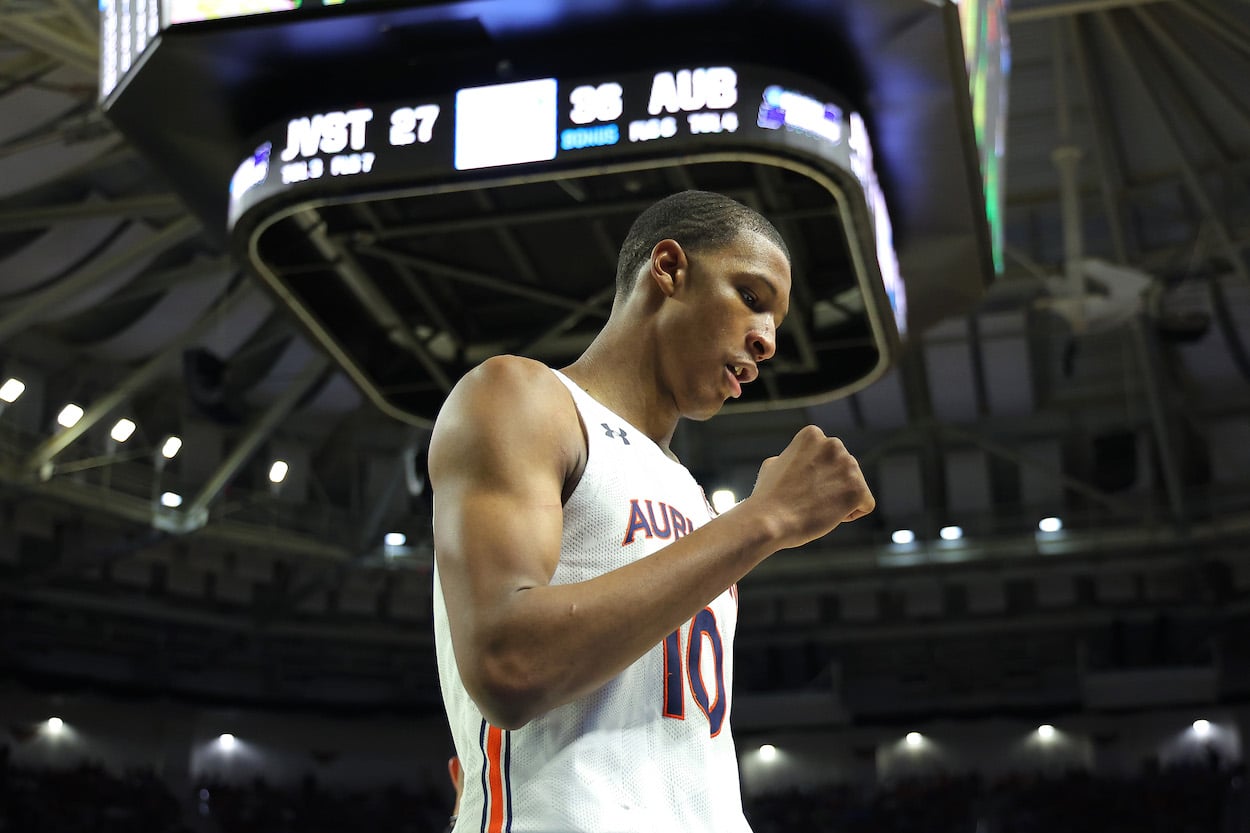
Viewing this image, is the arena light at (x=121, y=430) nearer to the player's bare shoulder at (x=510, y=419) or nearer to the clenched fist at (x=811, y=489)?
the player's bare shoulder at (x=510, y=419)

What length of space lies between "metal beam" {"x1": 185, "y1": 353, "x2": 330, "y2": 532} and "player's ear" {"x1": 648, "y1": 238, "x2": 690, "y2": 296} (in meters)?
16.8

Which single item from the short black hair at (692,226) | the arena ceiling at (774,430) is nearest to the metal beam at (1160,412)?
the arena ceiling at (774,430)

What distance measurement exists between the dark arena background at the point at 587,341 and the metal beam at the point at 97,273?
0.17ft

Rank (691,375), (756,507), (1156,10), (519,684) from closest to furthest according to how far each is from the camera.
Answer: (519,684)
(756,507)
(691,375)
(1156,10)

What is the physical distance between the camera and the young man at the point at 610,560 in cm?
177

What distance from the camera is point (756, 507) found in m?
1.89

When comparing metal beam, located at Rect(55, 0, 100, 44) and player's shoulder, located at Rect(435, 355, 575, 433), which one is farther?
metal beam, located at Rect(55, 0, 100, 44)

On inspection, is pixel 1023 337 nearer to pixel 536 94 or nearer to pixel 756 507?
pixel 536 94

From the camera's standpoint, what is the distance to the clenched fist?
1897 millimetres

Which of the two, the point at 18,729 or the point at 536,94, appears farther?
the point at 18,729

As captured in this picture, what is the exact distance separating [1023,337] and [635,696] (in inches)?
870

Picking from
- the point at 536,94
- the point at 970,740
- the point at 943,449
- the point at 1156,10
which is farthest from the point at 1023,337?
the point at 536,94

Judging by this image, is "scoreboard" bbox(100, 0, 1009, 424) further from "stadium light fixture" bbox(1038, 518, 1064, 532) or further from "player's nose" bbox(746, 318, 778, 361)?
"stadium light fixture" bbox(1038, 518, 1064, 532)

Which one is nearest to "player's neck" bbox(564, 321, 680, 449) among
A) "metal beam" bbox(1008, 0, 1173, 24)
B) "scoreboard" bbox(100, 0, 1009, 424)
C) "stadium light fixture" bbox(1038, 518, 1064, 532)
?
"scoreboard" bbox(100, 0, 1009, 424)
